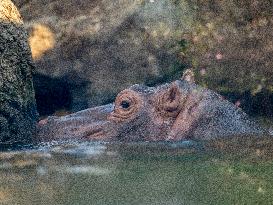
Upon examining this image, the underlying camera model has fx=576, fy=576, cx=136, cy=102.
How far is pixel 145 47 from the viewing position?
6738 mm

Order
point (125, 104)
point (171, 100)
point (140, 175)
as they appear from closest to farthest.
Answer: point (140, 175) → point (171, 100) → point (125, 104)

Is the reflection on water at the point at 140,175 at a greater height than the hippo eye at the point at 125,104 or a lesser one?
greater

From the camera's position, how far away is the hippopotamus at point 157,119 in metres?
4.84

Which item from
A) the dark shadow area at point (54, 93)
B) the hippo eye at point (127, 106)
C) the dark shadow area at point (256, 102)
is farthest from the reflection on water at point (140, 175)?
the dark shadow area at point (54, 93)

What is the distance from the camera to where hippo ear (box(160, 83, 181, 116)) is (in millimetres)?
5043

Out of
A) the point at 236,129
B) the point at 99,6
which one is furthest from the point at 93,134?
the point at 99,6

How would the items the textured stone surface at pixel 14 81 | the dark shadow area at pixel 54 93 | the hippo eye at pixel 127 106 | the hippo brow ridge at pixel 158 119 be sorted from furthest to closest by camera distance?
the dark shadow area at pixel 54 93 < the hippo eye at pixel 127 106 < the hippo brow ridge at pixel 158 119 < the textured stone surface at pixel 14 81

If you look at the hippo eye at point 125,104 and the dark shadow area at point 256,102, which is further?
the dark shadow area at point 256,102

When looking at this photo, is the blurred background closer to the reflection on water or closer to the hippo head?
the hippo head

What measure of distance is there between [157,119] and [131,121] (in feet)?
0.77

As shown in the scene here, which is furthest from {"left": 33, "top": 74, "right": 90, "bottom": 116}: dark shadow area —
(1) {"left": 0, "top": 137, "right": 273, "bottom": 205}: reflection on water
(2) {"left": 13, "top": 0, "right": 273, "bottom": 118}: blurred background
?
(1) {"left": 0, "top": 137, "right": 273, "bottom": 205}: reflection on water

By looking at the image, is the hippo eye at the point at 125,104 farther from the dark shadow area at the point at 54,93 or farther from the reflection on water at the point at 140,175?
the reflection on water at the point at 140,175

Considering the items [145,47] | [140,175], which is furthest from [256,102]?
[140,175]

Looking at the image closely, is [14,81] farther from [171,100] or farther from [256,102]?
[256,102]
